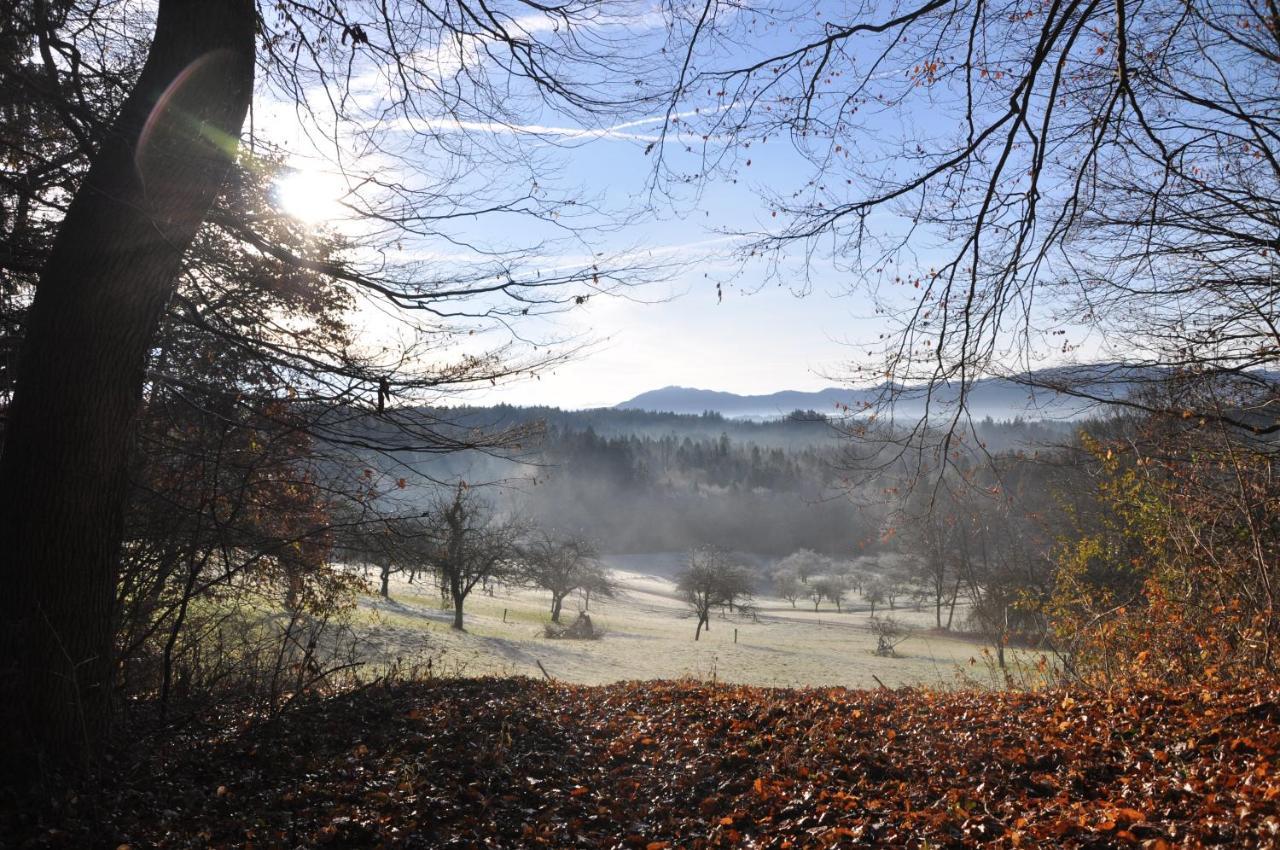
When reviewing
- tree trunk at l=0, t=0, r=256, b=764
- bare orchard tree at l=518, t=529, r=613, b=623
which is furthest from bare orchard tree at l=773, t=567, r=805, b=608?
tree trunk at l=0, t=0, r=256, b=764

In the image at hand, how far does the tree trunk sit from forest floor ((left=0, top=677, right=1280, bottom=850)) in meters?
0.56

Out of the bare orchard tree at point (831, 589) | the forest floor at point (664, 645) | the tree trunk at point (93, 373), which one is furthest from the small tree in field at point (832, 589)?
the tree trunk at point (93, 373)

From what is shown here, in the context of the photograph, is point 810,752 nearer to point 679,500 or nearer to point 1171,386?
point 1171,386

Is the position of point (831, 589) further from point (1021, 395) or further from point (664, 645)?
point (1021, 395)

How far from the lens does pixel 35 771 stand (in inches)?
138

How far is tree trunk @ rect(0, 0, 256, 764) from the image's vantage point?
360 cm

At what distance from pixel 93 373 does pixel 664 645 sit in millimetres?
28312

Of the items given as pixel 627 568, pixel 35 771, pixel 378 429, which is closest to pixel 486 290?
pixel 378 429

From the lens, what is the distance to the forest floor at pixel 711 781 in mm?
3461

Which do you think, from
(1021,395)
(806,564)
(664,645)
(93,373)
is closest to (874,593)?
(806,564)

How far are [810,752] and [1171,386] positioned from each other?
6043 millimetres

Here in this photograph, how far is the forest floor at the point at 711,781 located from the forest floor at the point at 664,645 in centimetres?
472

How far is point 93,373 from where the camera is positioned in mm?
3744

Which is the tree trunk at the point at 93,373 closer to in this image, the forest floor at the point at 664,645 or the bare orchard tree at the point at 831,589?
the forest floor at the point at 664,645
